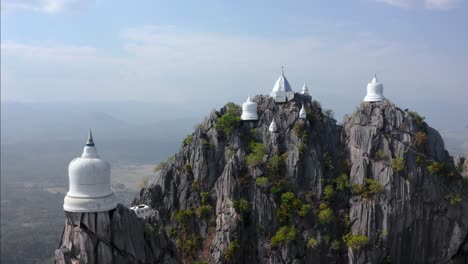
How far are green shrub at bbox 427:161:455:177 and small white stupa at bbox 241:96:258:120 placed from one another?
17.6 metres

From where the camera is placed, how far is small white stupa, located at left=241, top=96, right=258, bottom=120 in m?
41.8

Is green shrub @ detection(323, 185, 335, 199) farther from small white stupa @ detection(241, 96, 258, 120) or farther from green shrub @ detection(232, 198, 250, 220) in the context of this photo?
small white stupa @ detection(241, 96, 258, 120)

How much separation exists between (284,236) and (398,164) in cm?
1276

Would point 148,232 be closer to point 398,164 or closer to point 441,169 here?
point 398,164

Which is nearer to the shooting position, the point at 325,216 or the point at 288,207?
the point at 325,216

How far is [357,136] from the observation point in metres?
40.5

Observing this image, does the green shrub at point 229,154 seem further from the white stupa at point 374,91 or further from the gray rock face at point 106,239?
the gray rock face at point 106,239

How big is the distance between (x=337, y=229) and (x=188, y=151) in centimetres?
1626

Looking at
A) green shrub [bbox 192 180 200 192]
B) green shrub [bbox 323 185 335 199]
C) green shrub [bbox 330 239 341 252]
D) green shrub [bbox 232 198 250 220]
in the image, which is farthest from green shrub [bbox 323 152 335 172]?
green shrub [bbox 192 180 200 192]

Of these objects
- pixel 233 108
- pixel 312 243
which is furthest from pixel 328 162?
pixel 233 108

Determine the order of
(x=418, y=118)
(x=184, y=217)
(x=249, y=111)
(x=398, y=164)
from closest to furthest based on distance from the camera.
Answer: (x=398, y=164) → (x=184, y=217) → (x=418, y=118) → (x=249, y=111)

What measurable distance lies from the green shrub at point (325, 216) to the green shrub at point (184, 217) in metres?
12.0

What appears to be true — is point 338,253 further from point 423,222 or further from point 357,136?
point 357,136

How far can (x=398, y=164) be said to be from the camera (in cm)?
3800
